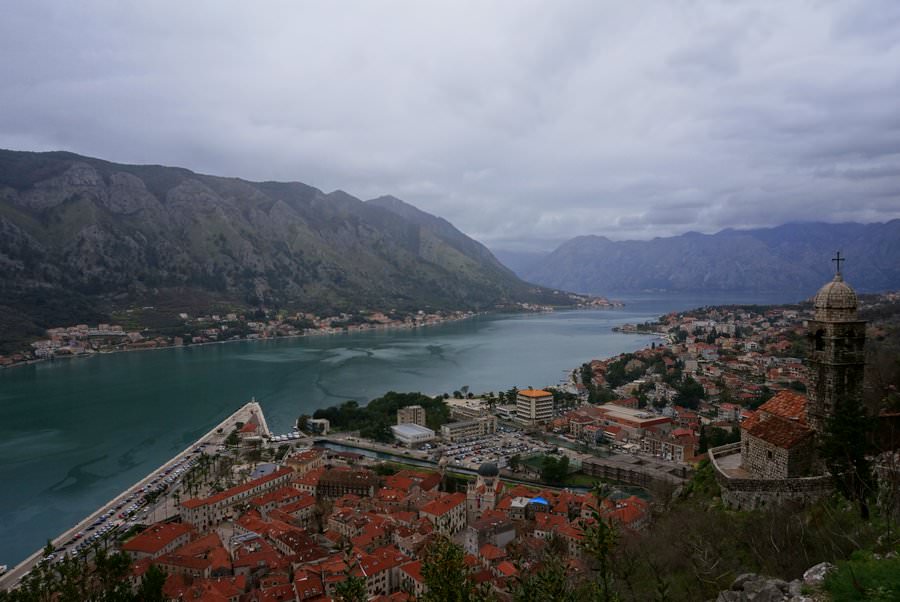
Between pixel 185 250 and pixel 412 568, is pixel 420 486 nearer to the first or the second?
pixel 412 568

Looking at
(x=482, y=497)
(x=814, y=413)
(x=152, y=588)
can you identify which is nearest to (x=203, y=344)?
(x=482, y=497)

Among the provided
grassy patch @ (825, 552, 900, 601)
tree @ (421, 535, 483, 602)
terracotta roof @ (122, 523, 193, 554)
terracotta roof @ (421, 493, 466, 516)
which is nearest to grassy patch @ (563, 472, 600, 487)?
terracotta roof @ (421, 493, 466, 516)

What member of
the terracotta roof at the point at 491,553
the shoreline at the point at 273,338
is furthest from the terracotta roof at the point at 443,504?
the shoreline at the point at 273,338

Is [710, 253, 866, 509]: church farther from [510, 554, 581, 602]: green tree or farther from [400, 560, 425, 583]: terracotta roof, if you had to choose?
[400, 560, 425, 583]: terracotta roof

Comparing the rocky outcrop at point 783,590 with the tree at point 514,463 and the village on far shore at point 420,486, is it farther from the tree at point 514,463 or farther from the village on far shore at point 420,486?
the tree at point 514,463

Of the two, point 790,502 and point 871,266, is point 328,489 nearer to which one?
point 790,502

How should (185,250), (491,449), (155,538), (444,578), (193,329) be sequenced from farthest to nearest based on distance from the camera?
(185,250) < (193,329) < (491,449) < (155,538) < (444,578)

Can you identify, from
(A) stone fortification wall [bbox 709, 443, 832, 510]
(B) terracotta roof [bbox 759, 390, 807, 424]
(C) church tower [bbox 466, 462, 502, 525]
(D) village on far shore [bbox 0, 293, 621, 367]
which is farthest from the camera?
(D) village on far shore [bbox 0, 293, 621, 367]
